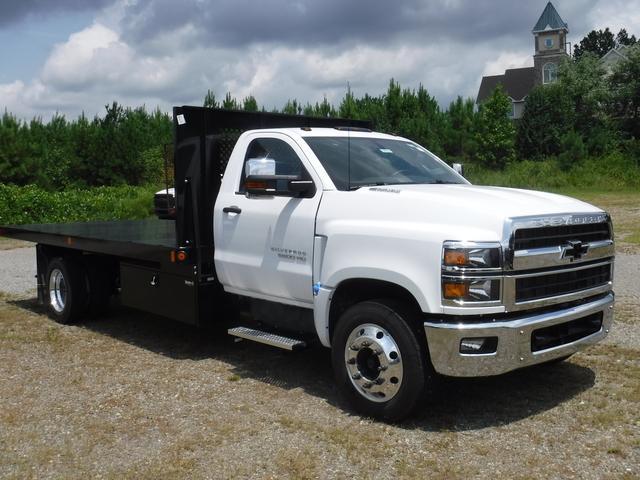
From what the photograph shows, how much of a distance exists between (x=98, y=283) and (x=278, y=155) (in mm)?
3656

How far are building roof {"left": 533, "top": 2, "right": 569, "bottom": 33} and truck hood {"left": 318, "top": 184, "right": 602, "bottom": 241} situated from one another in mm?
90553

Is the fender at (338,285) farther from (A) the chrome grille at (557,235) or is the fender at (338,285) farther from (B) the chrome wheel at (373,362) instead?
(A) the chrome grille at (557,235)

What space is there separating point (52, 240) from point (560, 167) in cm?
3471

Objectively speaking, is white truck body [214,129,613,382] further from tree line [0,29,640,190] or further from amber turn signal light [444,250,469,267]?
tree line [0,29,640,190]

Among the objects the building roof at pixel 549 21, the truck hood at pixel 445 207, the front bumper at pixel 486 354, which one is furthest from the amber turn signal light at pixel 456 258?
the building roof at pixel 549 21

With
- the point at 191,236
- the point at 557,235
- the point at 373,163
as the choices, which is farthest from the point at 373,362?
the point at 191,236

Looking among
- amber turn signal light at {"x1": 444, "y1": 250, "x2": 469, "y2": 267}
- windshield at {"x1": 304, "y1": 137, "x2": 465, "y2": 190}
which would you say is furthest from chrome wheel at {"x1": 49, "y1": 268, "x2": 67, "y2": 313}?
amber turn signal light at {"x1": 444, "y1": 250, "x2": 469, "y2": 267}

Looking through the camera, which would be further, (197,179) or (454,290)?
(197,179)

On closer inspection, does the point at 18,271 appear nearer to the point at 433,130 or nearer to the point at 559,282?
the point at 559,282

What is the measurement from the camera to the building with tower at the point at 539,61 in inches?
3322

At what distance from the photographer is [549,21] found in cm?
8962

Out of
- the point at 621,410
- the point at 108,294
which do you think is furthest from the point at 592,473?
the point at 108,294

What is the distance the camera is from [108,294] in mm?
9008

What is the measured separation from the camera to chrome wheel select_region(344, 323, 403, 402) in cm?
512
